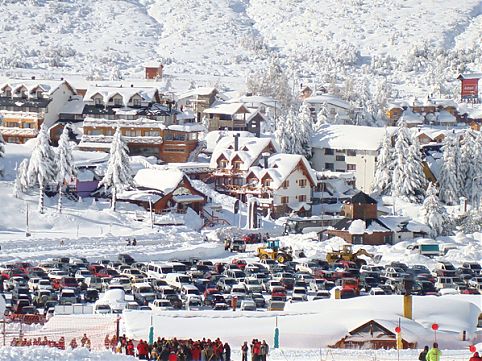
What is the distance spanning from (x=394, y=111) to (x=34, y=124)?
48853 millimetres

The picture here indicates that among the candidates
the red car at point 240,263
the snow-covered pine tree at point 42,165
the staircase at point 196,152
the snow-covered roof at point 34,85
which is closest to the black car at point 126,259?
the red car at point 240,263

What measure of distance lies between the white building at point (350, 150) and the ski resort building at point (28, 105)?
1676cm

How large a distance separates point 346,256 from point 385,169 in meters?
23.3

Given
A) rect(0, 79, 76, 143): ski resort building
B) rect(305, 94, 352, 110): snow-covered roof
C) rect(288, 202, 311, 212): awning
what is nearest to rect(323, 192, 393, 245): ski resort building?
rect(288, 202, 311, 212): awning

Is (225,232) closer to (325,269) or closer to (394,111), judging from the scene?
(325,269)

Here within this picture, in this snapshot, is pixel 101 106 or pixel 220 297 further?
pixel 101 106

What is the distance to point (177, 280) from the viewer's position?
54281 mm

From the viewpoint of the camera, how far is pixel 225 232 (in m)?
69.9

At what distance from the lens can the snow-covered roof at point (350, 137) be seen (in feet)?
301

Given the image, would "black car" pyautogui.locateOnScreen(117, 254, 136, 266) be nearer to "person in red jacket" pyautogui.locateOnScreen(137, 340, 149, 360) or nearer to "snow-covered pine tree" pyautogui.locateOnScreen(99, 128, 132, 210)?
"snow-covered pine tree" pyautogui.locateOnScreen(99, 128, 132, 210)

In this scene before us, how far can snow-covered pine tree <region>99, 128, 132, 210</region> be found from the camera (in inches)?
2847

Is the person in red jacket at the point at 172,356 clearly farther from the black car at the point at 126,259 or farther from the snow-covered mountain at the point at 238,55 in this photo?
the snow-covered mountain at the point at 238,55

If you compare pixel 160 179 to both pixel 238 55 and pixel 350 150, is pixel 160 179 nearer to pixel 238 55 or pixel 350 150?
pixel 350 150

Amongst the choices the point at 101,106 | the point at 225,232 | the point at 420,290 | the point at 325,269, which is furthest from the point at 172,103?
the point at 420,290
